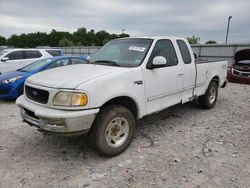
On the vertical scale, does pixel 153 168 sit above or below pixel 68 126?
below

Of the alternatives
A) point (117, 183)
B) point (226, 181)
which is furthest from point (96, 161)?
point (226, 181)

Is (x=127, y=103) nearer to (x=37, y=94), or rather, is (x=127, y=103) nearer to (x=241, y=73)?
(x=37, y=94)

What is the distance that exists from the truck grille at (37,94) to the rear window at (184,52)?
9.69 ft

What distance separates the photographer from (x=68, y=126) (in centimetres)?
269

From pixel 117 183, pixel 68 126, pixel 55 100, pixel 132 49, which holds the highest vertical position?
pixel 132 49

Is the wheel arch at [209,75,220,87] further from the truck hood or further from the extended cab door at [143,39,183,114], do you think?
the truck hood

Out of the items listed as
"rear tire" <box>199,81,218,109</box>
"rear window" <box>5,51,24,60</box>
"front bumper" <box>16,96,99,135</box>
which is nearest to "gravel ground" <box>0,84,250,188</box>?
"front bumper" <box>16,96,99,135</box>

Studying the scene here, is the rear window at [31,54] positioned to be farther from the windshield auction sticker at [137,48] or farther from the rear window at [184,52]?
the rear window at [184,52]

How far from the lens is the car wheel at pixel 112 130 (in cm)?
297

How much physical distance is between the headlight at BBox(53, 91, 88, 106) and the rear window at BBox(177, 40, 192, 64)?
2.65 m

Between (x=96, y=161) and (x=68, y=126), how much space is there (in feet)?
2.75

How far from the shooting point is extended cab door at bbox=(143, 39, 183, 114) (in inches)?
143

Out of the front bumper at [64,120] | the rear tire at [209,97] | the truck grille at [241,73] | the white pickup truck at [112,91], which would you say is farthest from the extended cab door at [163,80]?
the truck grille at [241,73]

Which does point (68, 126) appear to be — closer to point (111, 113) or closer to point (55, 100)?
point (55, 100)
